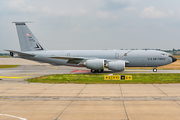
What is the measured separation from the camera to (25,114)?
986 centimetres

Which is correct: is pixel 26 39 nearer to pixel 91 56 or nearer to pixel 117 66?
pixel 91 56

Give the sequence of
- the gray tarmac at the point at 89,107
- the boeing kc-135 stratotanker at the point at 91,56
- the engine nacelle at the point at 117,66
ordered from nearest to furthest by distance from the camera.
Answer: the gray tarmac at the point at 89,107
the engine nacelle at the point at 117,66
the boeing kc-135 stratotanker at the point at 91,56

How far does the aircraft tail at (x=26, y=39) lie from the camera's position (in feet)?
124

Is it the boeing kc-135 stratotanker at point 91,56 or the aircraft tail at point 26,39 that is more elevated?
the aircraft tail at point 26,39

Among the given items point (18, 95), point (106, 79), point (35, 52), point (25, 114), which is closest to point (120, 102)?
point (25, 114)

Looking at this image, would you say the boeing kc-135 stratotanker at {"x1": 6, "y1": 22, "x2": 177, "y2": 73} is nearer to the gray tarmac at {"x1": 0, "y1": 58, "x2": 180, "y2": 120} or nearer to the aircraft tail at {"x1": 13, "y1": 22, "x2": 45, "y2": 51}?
the aircraft tail at {"x1": 13, "y1": 22, "x2": 45, "y2": 51}

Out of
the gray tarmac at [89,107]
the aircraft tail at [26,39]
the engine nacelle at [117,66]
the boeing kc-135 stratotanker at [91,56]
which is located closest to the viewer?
the gray tarmac at [89,107]

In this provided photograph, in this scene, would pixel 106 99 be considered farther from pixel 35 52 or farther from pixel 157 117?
pixel 35 52

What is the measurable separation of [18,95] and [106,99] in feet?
22.5

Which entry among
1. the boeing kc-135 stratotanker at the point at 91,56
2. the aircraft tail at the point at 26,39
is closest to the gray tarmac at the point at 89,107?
the boeing kc-135 stratotanker at the point at 91,56

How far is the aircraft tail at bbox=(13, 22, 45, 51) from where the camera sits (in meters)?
37.9

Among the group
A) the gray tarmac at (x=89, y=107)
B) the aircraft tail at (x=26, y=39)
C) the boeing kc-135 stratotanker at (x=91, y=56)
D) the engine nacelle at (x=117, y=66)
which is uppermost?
the aircraft tail at (x=26, y=39)

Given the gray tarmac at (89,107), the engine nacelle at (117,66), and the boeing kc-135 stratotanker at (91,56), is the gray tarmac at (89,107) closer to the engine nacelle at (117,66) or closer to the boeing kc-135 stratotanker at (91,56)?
the engine nacelle at (117,66)

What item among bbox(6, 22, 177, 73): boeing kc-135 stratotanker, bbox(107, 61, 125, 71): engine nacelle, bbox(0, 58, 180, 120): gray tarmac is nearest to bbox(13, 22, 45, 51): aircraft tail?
bbox(6, 22, 177, 73): boeing kc-135 stratotanker
